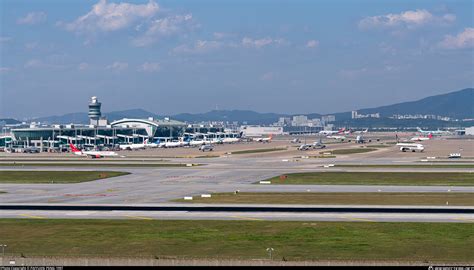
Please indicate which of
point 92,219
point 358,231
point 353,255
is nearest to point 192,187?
point 92,219

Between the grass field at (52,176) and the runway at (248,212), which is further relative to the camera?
the grass field at (52,176)

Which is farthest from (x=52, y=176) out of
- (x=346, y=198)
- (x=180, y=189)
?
(x=346, y=198)

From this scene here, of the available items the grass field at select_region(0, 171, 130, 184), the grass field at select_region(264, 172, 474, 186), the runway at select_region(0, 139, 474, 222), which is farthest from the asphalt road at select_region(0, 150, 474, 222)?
the grass field at select_region(264, 172, 474, 186)

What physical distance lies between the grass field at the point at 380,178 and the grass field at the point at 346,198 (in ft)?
47.2

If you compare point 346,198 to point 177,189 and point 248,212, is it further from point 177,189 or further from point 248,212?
point 177,189

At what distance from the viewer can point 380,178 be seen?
101125mm

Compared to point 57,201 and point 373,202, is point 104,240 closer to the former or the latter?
point 57,201

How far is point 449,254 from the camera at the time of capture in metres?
43.8

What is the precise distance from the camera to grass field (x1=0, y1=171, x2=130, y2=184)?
99.2 meters

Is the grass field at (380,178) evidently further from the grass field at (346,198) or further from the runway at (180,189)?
the grass field at (346,198)

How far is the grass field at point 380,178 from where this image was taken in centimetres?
9375

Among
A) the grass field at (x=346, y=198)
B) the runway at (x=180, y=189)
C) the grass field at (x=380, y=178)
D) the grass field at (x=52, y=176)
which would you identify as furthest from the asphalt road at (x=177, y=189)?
the grass field at (x=380, y=178)

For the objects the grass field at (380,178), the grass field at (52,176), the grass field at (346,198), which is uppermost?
the grass field at (52,176)

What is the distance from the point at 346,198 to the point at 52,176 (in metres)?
51.9
